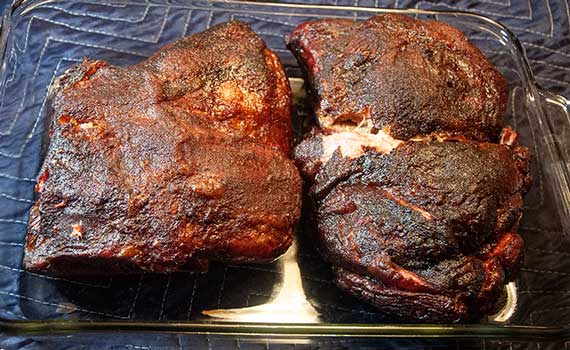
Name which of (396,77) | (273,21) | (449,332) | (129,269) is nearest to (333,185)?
(396,77)

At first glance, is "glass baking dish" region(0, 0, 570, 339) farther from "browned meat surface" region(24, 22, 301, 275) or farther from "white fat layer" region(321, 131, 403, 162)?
"white fat layer" region(321, 131, 403, 162)

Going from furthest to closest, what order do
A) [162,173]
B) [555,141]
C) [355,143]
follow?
1. [555,141]
2. [355,143]
3. [162,173]

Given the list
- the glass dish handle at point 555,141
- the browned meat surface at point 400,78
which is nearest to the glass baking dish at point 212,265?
the glass dish handle at point 555,141

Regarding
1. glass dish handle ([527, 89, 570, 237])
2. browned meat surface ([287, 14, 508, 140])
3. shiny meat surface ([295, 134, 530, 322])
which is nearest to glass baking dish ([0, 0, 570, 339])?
glass dish handle ([527, 89, 570, 237])

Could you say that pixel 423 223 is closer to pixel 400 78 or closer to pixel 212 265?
pixel 400 78

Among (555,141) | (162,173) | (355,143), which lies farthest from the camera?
(555,141)

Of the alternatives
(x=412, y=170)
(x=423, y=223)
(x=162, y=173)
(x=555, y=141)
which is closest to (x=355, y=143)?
(x=412, y=170)
